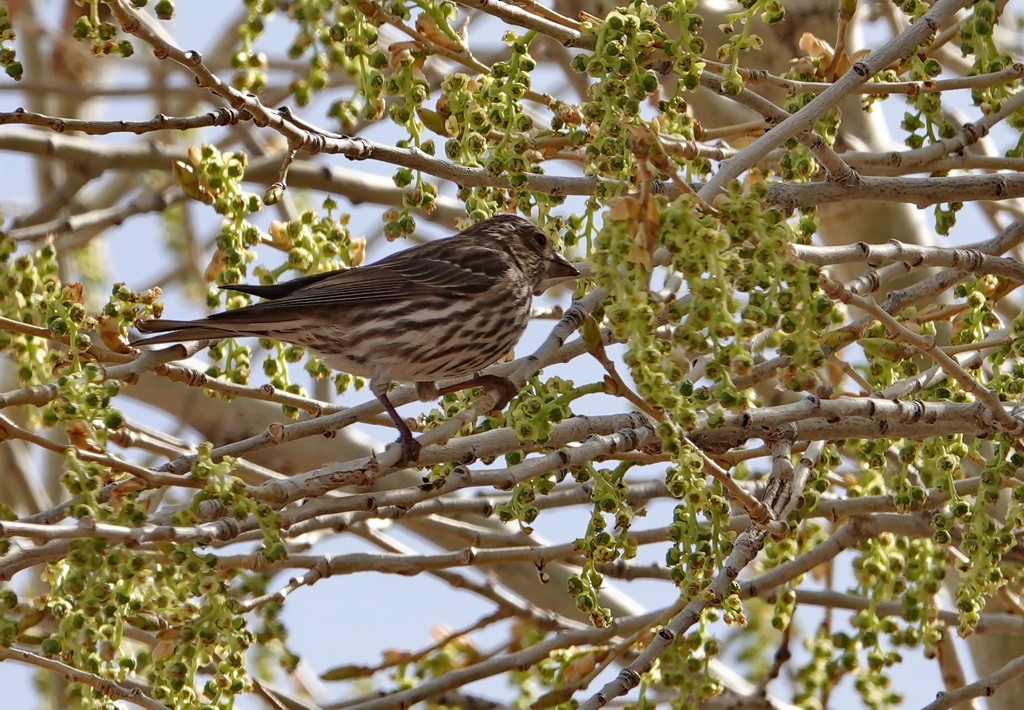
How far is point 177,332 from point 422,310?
1.64 metres

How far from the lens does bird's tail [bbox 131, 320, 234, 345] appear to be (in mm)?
5160

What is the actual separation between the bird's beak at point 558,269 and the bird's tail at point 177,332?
2030 mm

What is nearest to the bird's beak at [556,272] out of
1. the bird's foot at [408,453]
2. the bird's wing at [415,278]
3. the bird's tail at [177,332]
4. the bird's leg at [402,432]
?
the bird's wing at [415,278]

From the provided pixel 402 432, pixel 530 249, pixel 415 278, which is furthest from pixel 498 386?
pixel 530 249

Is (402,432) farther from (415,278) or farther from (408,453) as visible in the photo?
(415,278)

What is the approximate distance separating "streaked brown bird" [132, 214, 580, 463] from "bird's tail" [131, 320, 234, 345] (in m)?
0.24

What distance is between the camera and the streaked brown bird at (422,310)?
20.3 feet

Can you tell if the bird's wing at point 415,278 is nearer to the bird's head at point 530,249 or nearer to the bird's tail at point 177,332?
the bird's head at point 530,249

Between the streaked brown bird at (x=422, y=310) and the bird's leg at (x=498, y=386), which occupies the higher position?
the streaked brown bird at (x=422, y=310)

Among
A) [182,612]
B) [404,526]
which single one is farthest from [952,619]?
[182,612]

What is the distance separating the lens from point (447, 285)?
6.95m

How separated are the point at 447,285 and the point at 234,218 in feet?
6.56

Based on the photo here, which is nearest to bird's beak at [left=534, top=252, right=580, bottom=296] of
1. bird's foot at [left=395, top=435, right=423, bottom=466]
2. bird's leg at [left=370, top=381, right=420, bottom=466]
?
bird's leg at [left=370, top=381, right=420, bottom=466]

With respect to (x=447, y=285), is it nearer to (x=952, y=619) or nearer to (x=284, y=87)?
(x=952, y=619)
